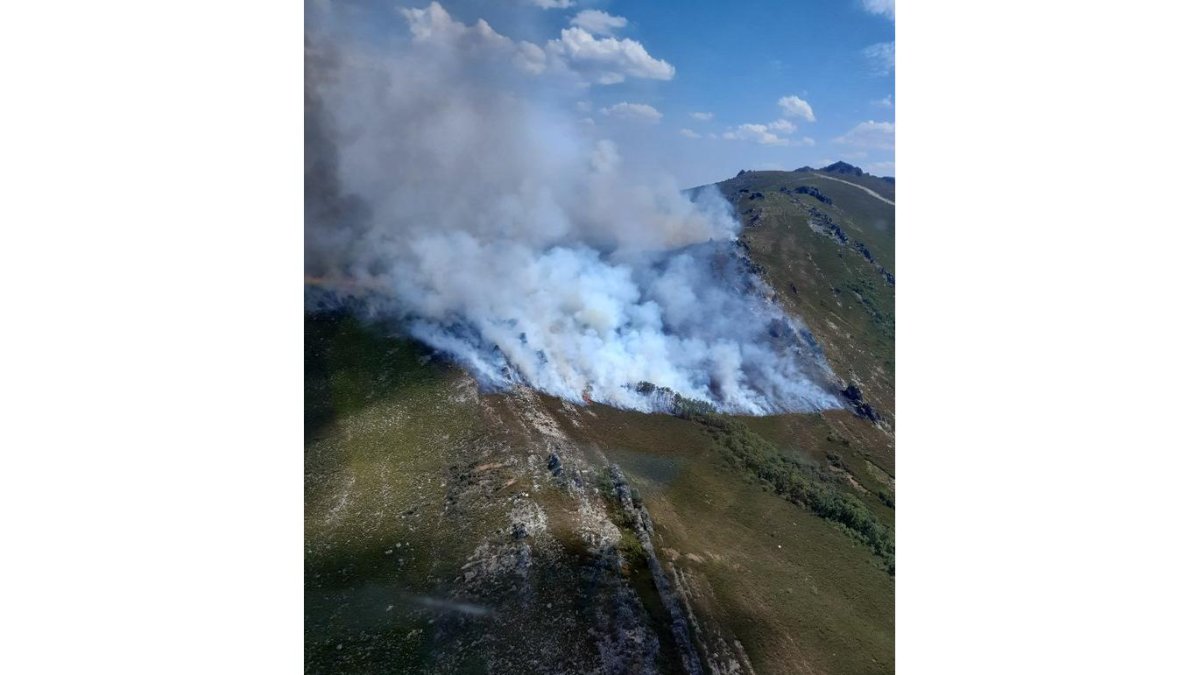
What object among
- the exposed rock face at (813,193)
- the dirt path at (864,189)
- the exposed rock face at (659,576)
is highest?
the dirt path at (864,189)

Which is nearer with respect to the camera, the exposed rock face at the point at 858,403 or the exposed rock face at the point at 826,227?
the exposed rock face at the point at 858,403

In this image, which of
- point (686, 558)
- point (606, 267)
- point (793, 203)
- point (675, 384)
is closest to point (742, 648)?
point (686, 558)

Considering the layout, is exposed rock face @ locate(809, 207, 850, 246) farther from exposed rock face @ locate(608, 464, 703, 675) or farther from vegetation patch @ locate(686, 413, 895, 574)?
exposed rock face @ locate(608, 464, 703, 675)

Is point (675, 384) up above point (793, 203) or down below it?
below

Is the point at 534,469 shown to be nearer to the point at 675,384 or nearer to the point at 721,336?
the point at 675,384

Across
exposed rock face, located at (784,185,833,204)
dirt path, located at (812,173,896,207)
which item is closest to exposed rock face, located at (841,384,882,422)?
exposed rock face, located at (784,185,833,204)

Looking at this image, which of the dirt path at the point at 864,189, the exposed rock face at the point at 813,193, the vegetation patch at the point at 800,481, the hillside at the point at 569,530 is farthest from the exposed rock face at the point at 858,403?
the dirt path at the point at 864,189

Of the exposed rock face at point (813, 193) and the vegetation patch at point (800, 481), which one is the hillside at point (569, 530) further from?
the exposed rock face at point (813, 193)

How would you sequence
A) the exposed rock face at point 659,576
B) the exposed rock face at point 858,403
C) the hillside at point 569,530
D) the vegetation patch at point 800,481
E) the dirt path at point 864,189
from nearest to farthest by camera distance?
the exposed rock face at point 659,576 → the hillside at point 569,530 → the vegetation patch at point 800,481 → the exposed rock face at point 858,403 → the dirt path at point 864,189
